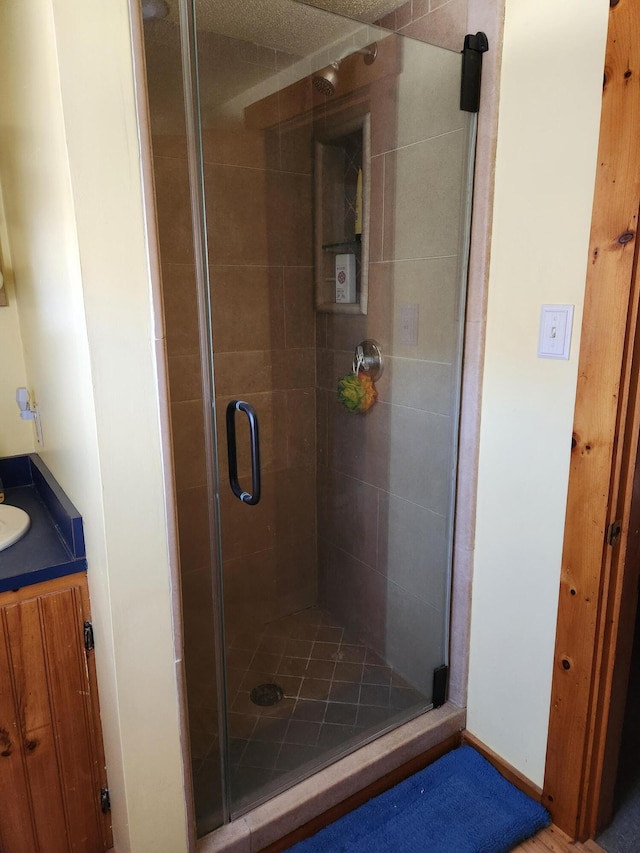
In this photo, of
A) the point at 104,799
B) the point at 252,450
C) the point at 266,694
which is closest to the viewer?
the point at 252,450

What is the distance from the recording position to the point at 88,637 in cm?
130

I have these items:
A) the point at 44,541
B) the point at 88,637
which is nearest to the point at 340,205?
the point at 44,541

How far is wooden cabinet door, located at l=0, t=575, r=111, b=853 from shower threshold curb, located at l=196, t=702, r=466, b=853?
0.33 meters

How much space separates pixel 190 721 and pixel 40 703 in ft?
1.09

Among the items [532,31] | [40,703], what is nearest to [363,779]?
[40,703]

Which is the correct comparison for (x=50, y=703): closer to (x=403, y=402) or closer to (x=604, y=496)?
(x=403, y=402)

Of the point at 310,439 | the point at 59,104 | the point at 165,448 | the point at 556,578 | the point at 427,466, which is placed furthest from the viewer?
the point at 310,439

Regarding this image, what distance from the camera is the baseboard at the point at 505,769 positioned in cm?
154

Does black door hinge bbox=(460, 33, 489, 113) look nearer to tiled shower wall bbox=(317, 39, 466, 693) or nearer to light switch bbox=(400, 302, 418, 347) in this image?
tiled shower wall bbox=(317, 39, 466, 693)

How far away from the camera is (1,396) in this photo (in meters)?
1.78

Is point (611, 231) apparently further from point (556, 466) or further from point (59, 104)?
point (59, 104)

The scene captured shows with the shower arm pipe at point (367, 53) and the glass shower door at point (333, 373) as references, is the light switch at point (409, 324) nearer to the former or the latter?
the glass shower door at point (333, 373)

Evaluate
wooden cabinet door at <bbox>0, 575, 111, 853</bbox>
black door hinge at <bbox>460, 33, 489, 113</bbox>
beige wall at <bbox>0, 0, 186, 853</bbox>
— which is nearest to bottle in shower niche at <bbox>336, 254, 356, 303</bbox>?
black door hinge at <bbox>460, 33, 489, 113</bbox>

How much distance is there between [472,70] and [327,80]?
1.43ft
